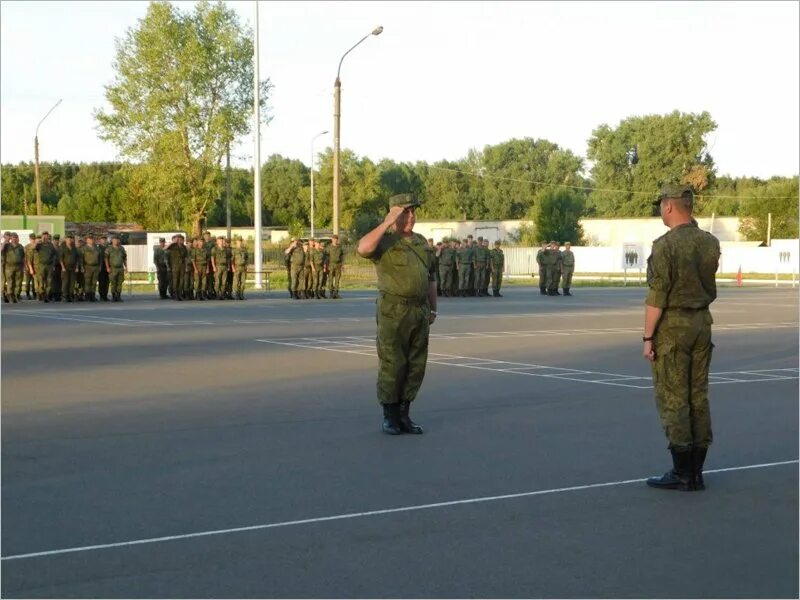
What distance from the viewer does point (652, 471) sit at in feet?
28.3

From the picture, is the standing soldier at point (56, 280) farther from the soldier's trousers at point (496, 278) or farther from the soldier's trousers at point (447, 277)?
the soldier's trousers at point (496, 278)

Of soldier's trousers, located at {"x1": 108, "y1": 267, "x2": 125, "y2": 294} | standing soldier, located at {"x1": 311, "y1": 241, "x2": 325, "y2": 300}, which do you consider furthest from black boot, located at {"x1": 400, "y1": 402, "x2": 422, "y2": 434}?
standing soldier, located at {"x1": 311, "y1": 241, "x2": 325, "y2": 300}

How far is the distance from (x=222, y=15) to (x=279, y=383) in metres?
60.0

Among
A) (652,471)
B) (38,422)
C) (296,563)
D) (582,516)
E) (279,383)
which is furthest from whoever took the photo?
(279,383)

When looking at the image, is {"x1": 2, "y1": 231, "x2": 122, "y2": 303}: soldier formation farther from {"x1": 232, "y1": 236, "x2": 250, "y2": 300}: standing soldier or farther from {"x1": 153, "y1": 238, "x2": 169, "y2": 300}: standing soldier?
{"x1": 232, "y1": 236, "x2": 250, "y2": 300}: standing soldier

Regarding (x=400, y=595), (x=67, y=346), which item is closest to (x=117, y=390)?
(x=67, y=346)

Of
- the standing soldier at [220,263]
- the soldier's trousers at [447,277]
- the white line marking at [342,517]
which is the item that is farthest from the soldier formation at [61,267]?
the white line marking at [342,517]

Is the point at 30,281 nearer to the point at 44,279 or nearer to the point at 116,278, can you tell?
the point at 44,279

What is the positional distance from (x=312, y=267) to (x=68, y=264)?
23.4 feet

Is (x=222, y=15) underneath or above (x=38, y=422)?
above

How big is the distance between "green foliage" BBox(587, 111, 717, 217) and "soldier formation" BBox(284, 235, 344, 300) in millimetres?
65401

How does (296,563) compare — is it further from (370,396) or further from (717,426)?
(370,396)

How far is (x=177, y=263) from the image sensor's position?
3472 centimetres

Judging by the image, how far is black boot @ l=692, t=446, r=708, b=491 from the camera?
7.89 meters
